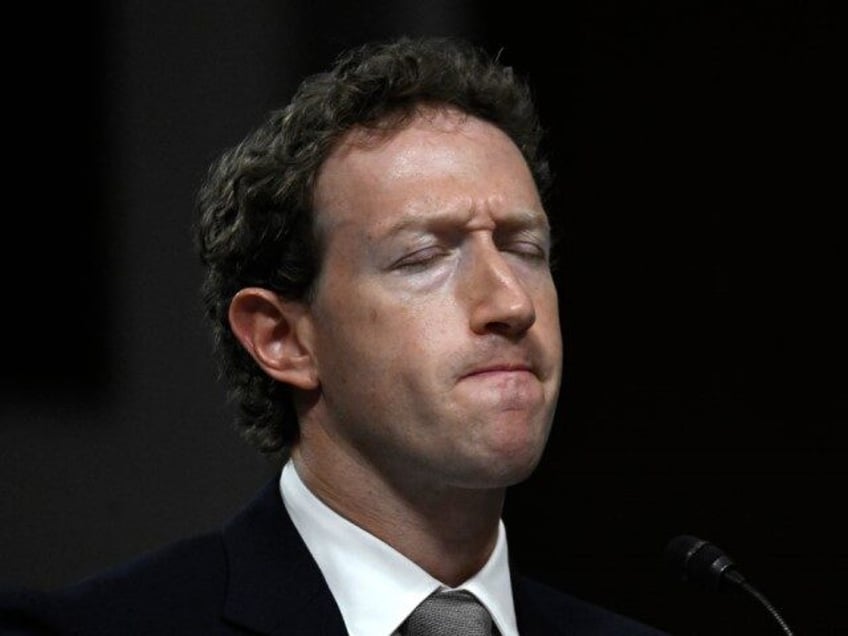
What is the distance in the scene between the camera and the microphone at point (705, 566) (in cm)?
258

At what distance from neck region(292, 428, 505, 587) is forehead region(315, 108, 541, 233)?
343 mm

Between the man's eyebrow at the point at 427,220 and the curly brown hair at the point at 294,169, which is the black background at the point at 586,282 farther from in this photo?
the man's eyebrow at the point at 427,220

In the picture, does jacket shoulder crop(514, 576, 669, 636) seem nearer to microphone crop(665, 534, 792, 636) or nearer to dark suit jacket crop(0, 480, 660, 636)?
dark suit jacket crop(0, 480, 660, 636)

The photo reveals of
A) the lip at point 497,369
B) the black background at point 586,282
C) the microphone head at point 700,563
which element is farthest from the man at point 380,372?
the black background at point 586,282

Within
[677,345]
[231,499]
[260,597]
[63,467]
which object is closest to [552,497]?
[677,345]

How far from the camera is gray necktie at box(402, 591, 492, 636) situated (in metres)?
2.52

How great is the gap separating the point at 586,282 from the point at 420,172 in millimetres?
1080

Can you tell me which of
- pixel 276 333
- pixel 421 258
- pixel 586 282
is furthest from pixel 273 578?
pixel 586 282

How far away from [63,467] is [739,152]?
1363 millimetres

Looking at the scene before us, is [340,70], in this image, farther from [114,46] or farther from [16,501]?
[16,501]

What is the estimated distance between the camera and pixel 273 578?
2.58 meters

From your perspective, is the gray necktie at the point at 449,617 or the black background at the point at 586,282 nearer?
the gray necktie at the point at 449,617

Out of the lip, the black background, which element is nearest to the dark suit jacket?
the lip

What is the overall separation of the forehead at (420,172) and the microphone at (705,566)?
0.51 meters
